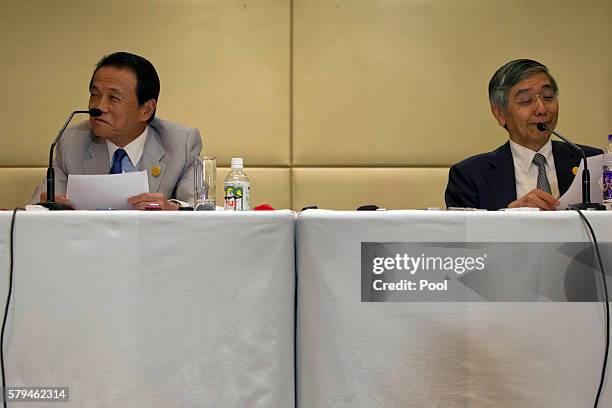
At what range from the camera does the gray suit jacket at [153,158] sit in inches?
91.5

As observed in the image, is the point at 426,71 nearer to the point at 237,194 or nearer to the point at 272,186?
the point at 272,186

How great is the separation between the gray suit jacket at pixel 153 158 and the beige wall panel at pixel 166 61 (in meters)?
0.43

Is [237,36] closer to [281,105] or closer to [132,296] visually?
A: [281,105]

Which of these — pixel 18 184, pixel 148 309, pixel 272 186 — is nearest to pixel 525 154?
pixel 272 186

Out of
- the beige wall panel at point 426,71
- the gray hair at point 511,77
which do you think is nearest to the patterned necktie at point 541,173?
the gray hair at point 511,77

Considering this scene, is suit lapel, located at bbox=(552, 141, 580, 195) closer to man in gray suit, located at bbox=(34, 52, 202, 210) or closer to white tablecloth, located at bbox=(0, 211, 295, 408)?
man in gray suit, located at bbox=(34, 52, 202, 210)

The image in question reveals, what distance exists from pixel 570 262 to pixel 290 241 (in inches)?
19.1

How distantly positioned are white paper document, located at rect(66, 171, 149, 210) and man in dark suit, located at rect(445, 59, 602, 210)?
1037mm

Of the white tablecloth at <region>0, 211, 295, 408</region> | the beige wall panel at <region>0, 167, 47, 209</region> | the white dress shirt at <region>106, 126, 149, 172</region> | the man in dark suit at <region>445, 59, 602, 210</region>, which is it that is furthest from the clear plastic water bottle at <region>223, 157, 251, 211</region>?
the beige wall panel at <region>0, 167, 47, 209</region>

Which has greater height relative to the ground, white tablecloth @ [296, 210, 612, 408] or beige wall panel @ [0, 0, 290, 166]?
beige wall panel @ [0, 0, 290, 166]

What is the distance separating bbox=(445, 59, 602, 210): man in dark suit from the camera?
226 centimetres

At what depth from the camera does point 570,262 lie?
1.24m

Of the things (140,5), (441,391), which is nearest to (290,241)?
(441,391)

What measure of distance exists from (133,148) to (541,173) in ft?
4.35
